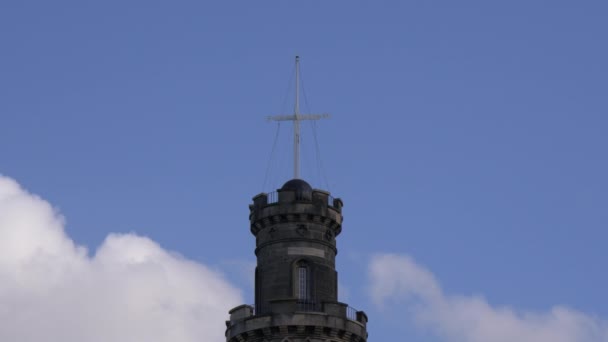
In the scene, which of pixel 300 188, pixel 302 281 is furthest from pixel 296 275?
pixel 300 188

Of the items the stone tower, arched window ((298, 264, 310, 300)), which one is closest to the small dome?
the stone tower

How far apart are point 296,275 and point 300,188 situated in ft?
19.0

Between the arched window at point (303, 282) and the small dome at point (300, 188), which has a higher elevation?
the small dome at point (300, 188)

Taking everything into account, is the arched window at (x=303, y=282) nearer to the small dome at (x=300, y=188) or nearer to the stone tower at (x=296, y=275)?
the stone tower at (x=296, y=275)

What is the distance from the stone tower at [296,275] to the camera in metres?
93.2

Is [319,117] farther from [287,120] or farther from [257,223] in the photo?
[257,223]

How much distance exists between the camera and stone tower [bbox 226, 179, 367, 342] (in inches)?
3671

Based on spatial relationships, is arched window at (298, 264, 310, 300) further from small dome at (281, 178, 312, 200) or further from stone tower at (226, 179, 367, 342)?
small dome at (281, 178, 312, 200)

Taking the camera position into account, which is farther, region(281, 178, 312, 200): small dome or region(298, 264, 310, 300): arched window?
region(281, 178, 312, 200): small dome

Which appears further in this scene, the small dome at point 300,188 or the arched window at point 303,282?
the small dome at point 300,188

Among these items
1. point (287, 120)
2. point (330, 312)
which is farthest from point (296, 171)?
point (330, 312)

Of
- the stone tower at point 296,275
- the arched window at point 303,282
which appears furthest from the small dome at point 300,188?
the arched window at point 303,282

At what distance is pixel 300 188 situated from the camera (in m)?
97.2

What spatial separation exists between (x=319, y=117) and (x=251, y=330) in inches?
616
